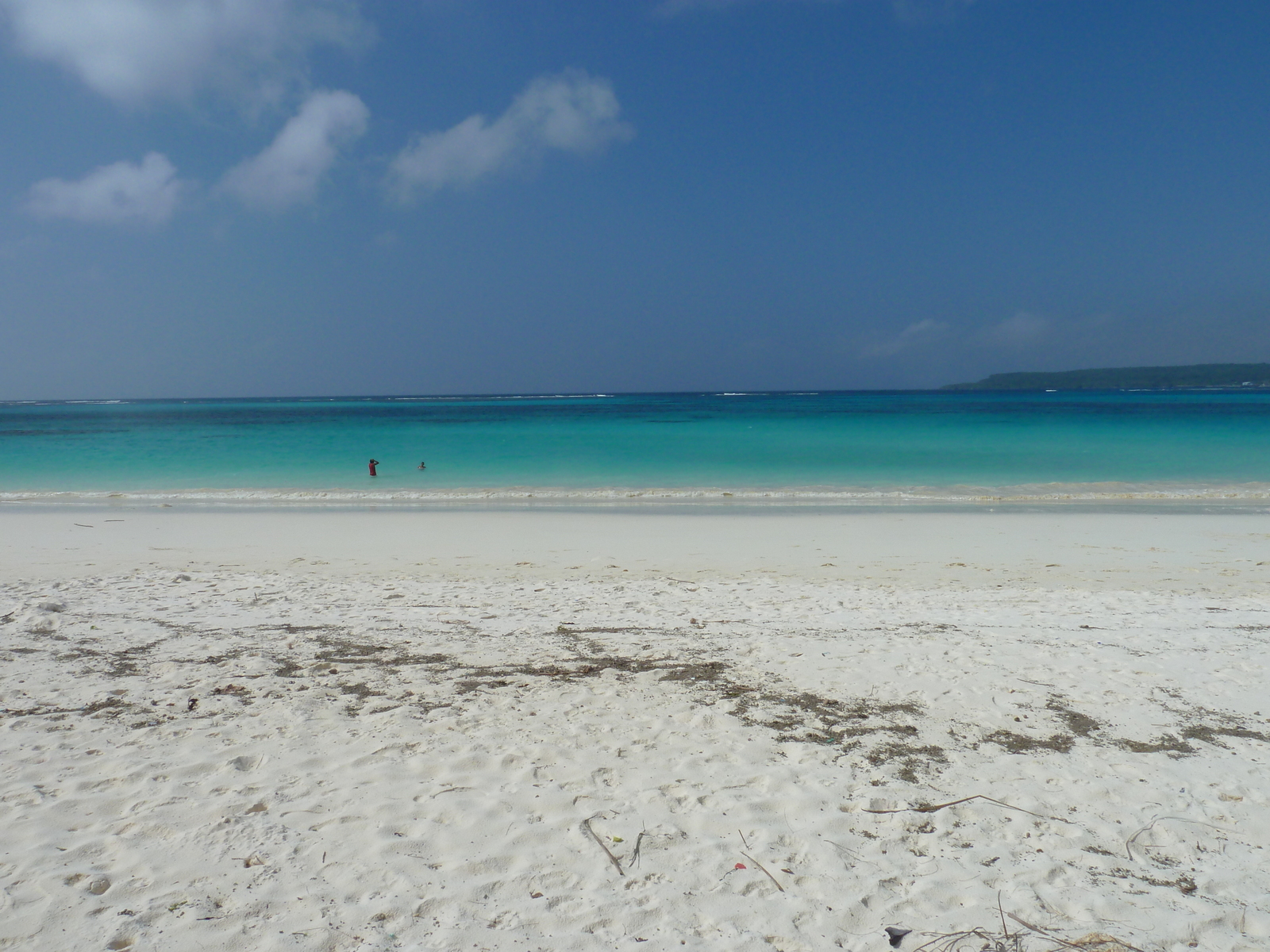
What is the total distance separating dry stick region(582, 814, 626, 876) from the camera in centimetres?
316

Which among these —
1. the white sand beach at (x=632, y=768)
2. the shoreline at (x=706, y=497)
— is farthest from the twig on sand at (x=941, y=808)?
the shoreline at (x=706, y=497)

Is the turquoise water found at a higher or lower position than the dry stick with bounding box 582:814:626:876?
higher

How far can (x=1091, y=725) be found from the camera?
4488 millimetres

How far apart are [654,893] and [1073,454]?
29894mm

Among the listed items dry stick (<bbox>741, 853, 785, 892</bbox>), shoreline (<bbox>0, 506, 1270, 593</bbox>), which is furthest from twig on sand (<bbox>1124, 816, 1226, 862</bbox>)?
shoreline (<bbox>0, 506, 1270, 593</bbox>)

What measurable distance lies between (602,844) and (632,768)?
697 millimetres

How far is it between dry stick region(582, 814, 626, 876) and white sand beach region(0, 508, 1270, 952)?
0.02 metres

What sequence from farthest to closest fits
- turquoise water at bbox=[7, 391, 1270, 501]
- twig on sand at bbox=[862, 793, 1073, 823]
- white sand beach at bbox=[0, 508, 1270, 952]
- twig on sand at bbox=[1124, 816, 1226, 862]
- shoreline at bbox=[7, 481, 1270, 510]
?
turquoise water at bbox=[7, 391, 1270, 501] < shoreline at bbox=[7, 481, 1270, 510] < twig on sand at bbox=[862, 793, 1073, 823] < twig on sand at bbox=[1124, 816, 1226, 862] < white sand beach at bbox=[0, 508, 1270, 952]

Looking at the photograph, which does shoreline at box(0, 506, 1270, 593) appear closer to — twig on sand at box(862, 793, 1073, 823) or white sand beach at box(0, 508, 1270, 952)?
white sand beach at box(0, 508, 1270, 952)

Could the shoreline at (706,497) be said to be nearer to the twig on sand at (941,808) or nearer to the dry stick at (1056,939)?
the twig on sand at (941,808)

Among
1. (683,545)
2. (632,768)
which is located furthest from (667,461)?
(632,768)

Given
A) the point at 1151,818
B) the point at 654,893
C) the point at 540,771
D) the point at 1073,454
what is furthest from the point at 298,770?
the point at 1073,454

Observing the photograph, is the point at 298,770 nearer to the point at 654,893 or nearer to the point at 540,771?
the point at 540,771

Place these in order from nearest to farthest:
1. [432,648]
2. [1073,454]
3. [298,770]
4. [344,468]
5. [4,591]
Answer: [298,770] < [432,648] < [4,591] < [344,468] < [1073,454]
